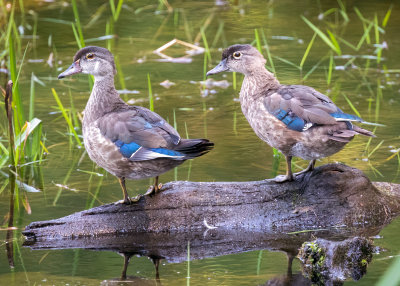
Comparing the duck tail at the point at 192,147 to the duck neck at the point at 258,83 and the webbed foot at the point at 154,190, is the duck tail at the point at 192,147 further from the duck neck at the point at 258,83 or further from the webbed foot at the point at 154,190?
the duck neck at the point at 258,83

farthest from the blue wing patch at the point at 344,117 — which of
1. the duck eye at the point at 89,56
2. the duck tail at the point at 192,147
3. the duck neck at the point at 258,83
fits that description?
the duck eye at the point at 89,56

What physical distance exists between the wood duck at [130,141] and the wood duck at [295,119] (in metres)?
0.59

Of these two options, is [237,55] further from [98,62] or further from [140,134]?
[140,134]

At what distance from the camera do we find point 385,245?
5.36 m

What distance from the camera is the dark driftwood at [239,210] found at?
5.67 metres

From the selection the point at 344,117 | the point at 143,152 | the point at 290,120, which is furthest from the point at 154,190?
the point at 344,117

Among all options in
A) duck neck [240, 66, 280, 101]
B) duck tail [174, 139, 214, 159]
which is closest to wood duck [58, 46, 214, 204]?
duck tail [174, 139, 214, 159]

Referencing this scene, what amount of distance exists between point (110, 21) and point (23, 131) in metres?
5.53

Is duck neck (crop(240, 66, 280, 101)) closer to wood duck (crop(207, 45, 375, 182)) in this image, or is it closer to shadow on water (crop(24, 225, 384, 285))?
wood duck (crop(207, 45, 375, 182))

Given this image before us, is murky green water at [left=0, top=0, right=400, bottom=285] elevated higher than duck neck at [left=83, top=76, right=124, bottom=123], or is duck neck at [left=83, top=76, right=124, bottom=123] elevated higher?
duck neck at [left=83, top=76, right=124, bottom=123]

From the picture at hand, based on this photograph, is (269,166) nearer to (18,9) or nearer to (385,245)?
(385,245)

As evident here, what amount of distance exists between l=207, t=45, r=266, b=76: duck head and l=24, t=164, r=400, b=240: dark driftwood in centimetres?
110

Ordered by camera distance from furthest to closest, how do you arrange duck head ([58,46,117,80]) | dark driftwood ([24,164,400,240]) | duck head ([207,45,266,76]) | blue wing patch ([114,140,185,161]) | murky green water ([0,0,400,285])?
duck head ([207,45,266,76]) < duck head ([58,46,117,80]) < dark driftwood ([24,164,400,240]) < blue wing patch ([114,140,185,161]) < murky green water ([0,0,400,285])

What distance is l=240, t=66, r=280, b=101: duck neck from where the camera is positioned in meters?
6.25
